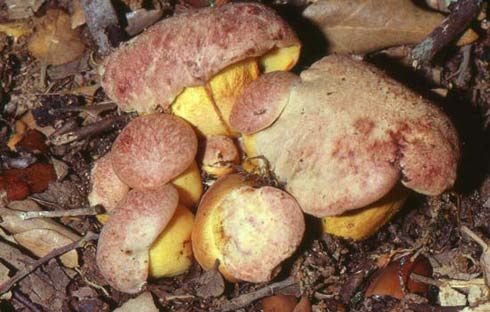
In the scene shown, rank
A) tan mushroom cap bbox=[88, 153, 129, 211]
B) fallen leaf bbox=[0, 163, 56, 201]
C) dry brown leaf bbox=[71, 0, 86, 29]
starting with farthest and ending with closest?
dry brown leaf bbox=[71, 0, 86, 29] → fallen leaf bbox=[0, 163, 56, 201] → tan mushroom cap bbox=[88, 153, 129, 211]

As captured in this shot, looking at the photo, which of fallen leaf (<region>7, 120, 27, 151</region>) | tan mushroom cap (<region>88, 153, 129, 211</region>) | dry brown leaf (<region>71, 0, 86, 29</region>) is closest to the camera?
tan mushroom cap (<region>88, 153, 129, 211</region>)

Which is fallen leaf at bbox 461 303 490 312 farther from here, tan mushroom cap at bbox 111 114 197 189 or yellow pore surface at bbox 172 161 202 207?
tan mushroom cap at bbox 111 114 197 189

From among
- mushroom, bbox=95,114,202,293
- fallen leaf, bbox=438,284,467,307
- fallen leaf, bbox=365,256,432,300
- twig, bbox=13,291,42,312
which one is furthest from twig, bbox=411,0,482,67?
twig, bbox=13,291,42,312

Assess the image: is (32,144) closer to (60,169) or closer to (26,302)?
(60,169)

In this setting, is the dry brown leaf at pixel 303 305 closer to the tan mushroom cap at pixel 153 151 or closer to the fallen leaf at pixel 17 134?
the tan mushroom cap at pixel 153 151

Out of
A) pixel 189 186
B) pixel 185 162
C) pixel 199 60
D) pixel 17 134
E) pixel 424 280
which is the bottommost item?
pixel 424 280

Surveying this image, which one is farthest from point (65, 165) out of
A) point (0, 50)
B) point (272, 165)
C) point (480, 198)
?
point (480, 198)

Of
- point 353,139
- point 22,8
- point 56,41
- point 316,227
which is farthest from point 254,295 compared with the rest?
point 22,8
